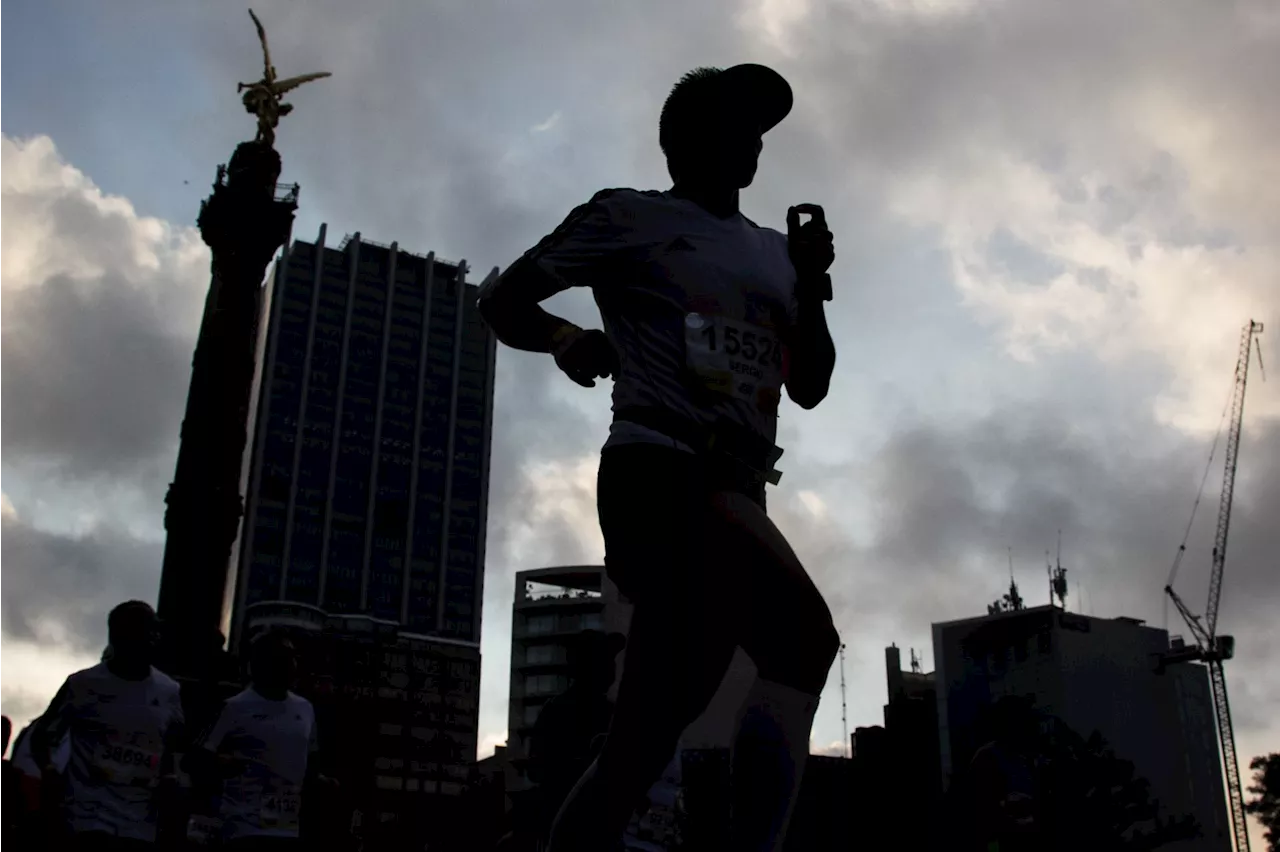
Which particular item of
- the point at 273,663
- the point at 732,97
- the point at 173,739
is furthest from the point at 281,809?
the point at 732,97

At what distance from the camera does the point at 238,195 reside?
39.4 meters

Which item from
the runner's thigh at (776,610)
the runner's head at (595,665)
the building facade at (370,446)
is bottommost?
the runner's thigh at (776,610)

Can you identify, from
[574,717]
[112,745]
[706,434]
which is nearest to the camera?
[706,434]

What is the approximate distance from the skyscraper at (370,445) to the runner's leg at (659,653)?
162040mm

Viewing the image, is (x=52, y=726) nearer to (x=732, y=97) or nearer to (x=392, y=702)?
(x=732, y=97)

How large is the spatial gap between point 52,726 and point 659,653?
5814 millimetres

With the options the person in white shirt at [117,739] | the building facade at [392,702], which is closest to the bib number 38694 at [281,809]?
the person in white shirt at [117,739]

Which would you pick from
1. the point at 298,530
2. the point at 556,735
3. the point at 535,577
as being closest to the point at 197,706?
the point at 556,735

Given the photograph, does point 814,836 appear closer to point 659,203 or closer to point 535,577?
point 659,203

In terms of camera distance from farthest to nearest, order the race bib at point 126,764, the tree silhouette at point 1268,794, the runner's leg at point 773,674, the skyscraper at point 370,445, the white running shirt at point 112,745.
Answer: the skyscraper at point 370,445
the tree silhouette at point 1268,794
the race bib at point 126,764
the white running shirt at point 112,745
the runner's leg at point 773,674

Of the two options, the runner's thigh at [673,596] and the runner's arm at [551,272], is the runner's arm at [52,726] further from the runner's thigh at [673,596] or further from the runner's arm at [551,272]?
the runner's thigh at [673,596]

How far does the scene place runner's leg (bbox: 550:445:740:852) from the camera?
11.9 ft

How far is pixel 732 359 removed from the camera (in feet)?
12.7

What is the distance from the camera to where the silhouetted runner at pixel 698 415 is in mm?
3619
